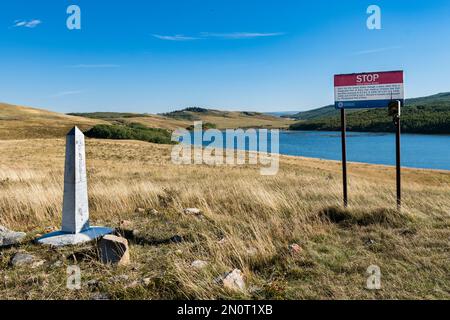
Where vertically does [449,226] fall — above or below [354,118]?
below

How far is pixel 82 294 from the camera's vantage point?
4.11m

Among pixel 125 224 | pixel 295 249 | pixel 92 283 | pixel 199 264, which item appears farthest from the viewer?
pixel 125 224

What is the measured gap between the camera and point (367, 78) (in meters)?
8.19

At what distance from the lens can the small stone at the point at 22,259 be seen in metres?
4.94

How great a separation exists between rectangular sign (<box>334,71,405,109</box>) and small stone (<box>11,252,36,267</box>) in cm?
725

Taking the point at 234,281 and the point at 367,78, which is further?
the point at 367,78

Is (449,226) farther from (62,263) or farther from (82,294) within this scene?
(62,263)

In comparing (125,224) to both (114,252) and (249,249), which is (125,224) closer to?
(114,252)

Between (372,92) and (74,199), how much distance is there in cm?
698

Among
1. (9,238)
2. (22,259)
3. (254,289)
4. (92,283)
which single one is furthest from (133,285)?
(9,238)

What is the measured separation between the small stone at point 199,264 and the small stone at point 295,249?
135 cm

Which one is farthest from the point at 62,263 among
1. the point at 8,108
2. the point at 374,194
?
the point at 8,108

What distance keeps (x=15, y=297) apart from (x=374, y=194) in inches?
357

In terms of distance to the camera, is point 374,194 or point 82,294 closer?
point 82,294
